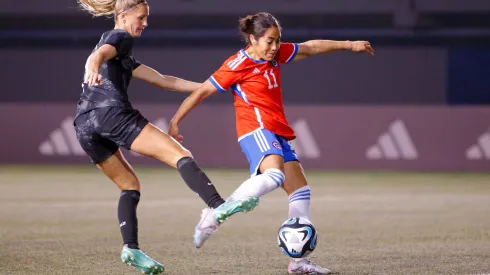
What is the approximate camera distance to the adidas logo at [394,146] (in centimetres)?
1814

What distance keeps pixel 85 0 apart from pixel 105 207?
5.90 meters

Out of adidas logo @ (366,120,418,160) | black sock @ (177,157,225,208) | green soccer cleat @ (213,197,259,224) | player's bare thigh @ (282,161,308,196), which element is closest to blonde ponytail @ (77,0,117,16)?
black sock @ (177,157,225,208)

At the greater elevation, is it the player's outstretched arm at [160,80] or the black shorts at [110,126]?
the player's outstretched arm at [160,80]

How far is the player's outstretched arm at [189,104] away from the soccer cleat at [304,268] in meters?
1.20

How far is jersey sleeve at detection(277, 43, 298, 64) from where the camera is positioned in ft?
23.0

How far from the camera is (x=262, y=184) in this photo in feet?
20.9

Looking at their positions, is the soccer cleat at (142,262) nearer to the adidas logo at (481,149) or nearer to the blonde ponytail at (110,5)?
the blonde ponytail at (110,5)

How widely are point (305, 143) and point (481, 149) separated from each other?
3.26m

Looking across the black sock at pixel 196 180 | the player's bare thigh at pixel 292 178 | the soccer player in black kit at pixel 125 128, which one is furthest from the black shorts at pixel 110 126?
the player's bare thigh at pixel 292 178

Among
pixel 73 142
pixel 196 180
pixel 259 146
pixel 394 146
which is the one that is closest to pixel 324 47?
pixel 259 146

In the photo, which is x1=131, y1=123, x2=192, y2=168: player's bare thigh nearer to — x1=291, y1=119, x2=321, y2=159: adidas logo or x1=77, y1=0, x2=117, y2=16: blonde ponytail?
x1=77, y1=0, x2=117, y2=16: blonde ponytail

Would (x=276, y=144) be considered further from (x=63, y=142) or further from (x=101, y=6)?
(x=63, y=142)

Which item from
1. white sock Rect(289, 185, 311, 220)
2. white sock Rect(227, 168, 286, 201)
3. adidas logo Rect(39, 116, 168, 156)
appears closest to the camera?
white sock Rect(227, 168, 286, 201)

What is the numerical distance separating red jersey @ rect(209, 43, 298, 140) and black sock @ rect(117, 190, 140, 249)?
922 mm
